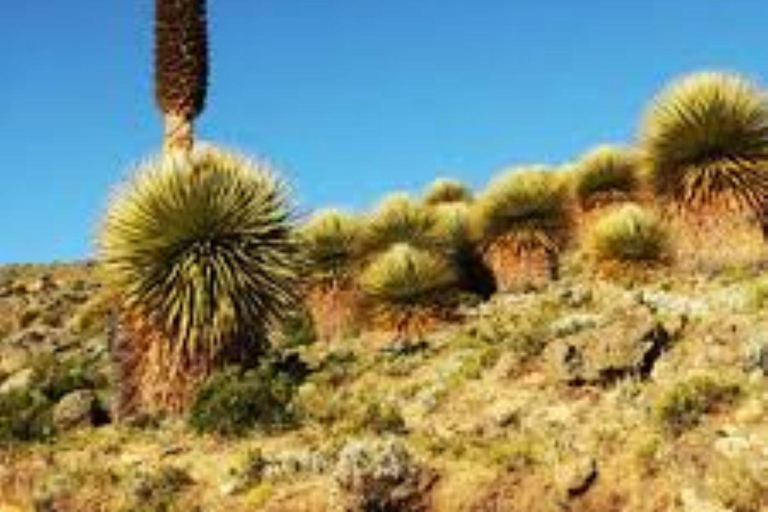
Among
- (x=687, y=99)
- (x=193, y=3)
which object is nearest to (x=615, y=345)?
(x=193, y=3)

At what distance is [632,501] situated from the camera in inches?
523

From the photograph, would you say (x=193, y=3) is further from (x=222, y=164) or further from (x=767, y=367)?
(x=767, y=367)

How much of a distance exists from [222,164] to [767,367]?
8002mm

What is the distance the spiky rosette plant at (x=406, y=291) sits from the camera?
26.1m

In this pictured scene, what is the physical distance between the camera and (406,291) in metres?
26.2

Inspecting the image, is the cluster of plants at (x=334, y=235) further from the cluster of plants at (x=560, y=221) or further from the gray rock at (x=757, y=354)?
the gray rock at (x=757, y=354)

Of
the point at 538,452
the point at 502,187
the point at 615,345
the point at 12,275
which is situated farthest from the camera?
the point at 12,275

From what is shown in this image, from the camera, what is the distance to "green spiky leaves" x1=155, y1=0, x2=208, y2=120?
20500 mm

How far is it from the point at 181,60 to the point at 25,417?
508cm

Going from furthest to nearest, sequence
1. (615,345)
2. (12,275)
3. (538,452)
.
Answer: (12,275) → (615,345) → (538,452)

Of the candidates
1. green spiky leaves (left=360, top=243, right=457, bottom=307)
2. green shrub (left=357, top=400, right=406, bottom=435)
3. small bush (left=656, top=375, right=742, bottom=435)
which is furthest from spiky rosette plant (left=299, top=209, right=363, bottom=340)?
small bush (left=656, top=375, right=742, bottom=435)

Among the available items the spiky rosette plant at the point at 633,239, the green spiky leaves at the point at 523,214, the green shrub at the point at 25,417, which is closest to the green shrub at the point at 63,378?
the green shrub at the point at 25,417

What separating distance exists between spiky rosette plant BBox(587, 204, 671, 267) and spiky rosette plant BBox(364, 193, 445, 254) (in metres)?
3.58

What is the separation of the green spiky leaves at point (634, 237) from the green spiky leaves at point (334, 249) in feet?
15.8
